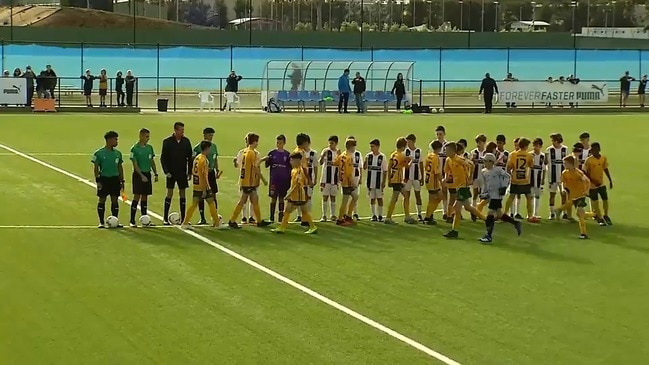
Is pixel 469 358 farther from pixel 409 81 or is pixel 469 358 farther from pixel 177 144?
pixel 409 81

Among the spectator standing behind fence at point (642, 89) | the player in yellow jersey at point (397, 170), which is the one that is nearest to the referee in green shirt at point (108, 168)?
the player in yellow jersey at point (397, 170)

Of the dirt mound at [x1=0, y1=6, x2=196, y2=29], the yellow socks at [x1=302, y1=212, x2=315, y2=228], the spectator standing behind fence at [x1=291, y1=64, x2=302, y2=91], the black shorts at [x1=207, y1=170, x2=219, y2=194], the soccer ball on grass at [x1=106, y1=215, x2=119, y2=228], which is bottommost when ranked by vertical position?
the soccer ball on grass at [x1=106, y1=215, x2=119, y2=228]

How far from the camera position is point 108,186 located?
62.1ft

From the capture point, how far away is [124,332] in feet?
40.3

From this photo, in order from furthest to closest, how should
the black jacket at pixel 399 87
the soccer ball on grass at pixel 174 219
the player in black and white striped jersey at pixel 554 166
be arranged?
the black jacket at pixel 399 87, the player in black and white striped jersey at pixel 554 166, the soccer ball on grass at pixel 174 219

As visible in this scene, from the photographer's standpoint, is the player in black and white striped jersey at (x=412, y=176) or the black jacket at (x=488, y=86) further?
the black jacket at (x=488, y=86)

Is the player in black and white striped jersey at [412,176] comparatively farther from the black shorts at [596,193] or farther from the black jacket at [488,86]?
the black jacket at [488,86]

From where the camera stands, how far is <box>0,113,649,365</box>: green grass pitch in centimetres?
1172

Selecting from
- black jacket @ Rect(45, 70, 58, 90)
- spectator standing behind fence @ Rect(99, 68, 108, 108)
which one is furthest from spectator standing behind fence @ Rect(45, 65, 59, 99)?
spectator standing behind fence @ Rect(99, 68, 108, 108)

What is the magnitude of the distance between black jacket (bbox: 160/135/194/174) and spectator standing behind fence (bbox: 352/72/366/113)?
1261 inches

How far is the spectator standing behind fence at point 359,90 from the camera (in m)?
51.0

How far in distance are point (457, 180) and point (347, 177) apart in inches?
89.8

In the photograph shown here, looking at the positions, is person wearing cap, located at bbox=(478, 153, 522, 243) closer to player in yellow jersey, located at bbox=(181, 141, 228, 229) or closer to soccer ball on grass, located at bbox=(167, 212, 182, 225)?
player in yellow jersey, located at bbox=(181, 141, 228, 229)

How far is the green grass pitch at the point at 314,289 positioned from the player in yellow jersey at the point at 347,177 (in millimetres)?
468
